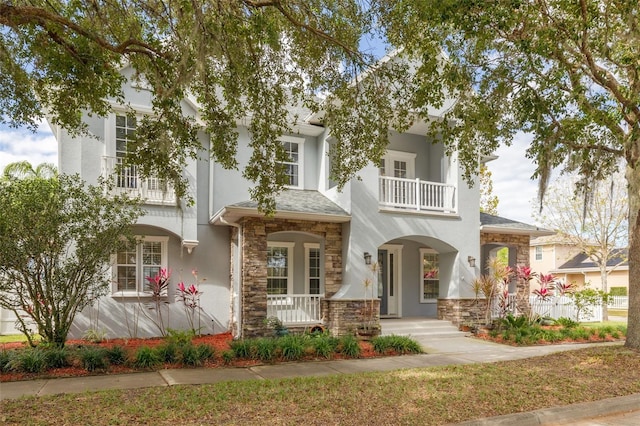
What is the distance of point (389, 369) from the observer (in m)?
8.77

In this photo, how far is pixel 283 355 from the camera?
951 cm

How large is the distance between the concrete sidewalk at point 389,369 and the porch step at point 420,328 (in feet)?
2.98

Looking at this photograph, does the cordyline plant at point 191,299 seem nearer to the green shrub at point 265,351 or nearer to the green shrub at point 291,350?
the green shrub at point 265,351

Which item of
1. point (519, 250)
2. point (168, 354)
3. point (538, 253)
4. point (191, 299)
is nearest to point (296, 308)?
point (191, 299)

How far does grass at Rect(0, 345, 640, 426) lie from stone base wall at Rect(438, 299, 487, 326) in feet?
17.7

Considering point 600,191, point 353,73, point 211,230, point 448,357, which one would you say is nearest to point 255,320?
point 211,230

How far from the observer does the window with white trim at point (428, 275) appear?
52.5 feet

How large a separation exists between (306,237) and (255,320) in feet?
11.5

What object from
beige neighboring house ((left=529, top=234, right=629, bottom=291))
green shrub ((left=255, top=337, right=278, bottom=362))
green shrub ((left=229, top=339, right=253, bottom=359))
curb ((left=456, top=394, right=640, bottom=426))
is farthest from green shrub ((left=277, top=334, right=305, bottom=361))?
beige neighboring house ((left=529, top=234, right=629, bottom=291))

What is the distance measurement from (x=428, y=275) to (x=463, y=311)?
226cm

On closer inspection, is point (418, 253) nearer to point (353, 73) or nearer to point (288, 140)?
point (288, 140)

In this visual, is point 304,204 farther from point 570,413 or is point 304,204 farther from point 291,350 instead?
point 570,413

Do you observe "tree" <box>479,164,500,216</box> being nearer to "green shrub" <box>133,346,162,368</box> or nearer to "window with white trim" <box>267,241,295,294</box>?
"window with white trim" <box>267,241,295,294</box>

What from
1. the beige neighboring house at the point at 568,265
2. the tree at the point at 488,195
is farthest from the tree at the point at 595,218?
→ the beige neighboring house at the point at 568,265
